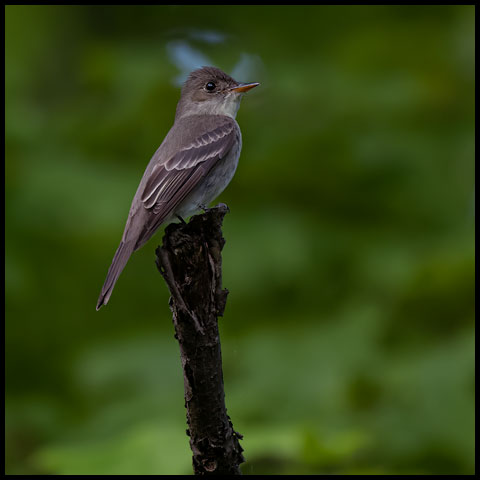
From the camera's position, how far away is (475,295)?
243 inches

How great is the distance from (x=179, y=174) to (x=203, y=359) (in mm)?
2026

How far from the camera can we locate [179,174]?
4.88 meters

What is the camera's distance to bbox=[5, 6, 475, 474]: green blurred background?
16.7ft

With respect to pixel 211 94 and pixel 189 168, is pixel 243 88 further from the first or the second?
pixel 189 168

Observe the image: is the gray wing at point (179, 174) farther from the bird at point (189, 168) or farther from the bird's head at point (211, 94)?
the bird's head at point (211, 94)

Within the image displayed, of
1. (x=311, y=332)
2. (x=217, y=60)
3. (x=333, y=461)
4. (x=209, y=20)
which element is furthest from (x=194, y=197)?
(x=209, y=20)

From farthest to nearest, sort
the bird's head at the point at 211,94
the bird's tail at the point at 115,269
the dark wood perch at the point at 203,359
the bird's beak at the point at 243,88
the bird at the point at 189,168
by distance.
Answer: the bird's head at the point at 211,94 → the bird's beak at the point at 243,88 → the bird at the point at 189,168 → the bird's tail at the point at 115,269 → the dark wood perch at the point at 203,359

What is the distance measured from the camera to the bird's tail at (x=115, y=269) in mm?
3998

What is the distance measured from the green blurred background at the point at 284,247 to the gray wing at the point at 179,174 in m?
1.22

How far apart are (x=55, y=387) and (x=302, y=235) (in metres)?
2.46

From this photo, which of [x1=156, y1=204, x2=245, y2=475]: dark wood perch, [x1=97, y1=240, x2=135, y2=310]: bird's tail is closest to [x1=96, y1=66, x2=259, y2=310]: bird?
[x1=97, y1=240, x2=135, y2=310]: bird's tail

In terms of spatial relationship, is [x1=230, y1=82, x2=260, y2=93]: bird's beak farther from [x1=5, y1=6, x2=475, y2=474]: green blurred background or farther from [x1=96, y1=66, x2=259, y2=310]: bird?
[x1=5, y1=6, x2=475, y2=474]: green blurred background

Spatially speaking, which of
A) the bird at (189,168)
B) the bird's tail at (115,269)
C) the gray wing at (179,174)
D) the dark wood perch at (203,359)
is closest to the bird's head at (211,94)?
the bird at (189,168)

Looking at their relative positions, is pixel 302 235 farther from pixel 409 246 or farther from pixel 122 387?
pixel 122 387
